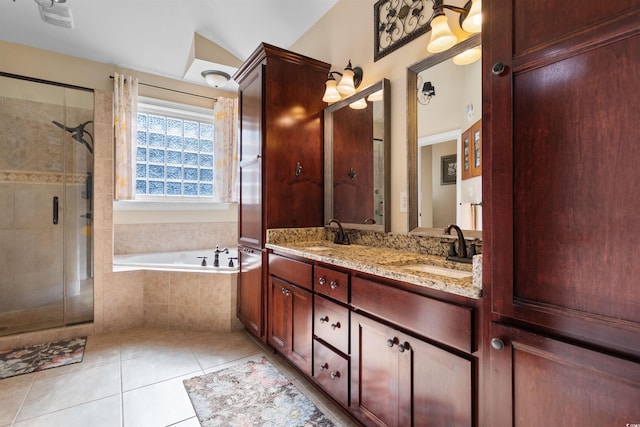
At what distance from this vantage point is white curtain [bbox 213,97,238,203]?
3699 millimetres

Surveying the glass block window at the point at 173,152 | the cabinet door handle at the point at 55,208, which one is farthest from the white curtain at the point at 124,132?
the cabinet door handle at the point at 55,208

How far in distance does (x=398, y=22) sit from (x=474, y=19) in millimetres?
625

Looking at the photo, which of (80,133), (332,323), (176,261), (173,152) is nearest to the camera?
(332,323)

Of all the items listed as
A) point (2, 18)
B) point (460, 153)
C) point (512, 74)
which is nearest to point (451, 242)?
point (460, 153)

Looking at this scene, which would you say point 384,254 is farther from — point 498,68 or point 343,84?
point 343,84

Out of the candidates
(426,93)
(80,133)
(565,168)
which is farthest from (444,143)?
(80,133)

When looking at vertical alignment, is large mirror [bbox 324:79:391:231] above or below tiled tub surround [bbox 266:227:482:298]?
above

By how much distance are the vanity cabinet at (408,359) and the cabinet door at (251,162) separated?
3.85 ft

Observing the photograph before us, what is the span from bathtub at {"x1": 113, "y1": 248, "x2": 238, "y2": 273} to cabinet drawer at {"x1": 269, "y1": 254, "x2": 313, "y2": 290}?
2.60 feet

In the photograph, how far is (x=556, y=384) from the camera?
2.59 feet

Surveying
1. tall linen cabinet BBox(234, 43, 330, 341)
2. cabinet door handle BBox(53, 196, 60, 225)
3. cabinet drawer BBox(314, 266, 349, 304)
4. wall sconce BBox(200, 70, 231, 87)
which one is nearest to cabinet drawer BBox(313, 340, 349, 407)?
cabinet drawer BBox(314, 266, 349, 304)

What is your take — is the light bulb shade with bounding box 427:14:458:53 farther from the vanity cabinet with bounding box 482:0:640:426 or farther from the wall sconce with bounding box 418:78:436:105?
the vanity cabinet with bounding box 482:0:640:426

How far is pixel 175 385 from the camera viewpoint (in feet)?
6.27

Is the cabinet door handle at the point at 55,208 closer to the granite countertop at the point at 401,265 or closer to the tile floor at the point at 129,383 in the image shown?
the tile floor at the point at 129,383
